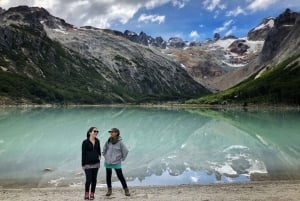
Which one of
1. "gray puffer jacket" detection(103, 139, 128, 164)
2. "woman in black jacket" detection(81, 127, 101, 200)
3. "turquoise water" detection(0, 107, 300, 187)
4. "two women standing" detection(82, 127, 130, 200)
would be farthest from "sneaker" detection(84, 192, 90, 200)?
"turquoise water" detection(0, 107, 300, 187)

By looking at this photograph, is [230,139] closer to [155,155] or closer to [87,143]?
[155,155]

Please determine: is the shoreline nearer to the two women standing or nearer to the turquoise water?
the two women standing

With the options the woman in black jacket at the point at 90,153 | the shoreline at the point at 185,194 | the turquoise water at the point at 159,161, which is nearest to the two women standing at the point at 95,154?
the woman in black jacket at the point at 90,153

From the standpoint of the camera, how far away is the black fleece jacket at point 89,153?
66.6ft

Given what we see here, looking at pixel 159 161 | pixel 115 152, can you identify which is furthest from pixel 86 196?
pixel 159 161

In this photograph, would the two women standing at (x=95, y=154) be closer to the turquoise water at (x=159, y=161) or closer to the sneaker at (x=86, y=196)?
the sneaker at (x=86, y=196)

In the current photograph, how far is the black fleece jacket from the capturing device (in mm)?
20297

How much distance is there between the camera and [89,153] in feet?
66.9

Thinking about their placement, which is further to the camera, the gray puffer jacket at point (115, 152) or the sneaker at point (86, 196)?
the gray puffer jacket at point (115, 152)

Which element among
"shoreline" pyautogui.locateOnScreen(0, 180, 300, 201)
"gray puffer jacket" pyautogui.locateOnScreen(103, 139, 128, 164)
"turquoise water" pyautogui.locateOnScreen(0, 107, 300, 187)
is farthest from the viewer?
"turquoise water" pyautogui.locateOnScreen(0, 107, 300, 187)

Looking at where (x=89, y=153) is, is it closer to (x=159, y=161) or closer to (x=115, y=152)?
(x=115, y=152)

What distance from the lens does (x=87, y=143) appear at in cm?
2027

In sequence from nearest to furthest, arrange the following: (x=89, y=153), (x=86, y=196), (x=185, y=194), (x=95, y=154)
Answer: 1. (x=89, y=153)
2. (x=95, y=154)
3. (x=86, y=196)
4. (x=185, y=194)

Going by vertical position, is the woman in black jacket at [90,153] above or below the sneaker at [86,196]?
above
